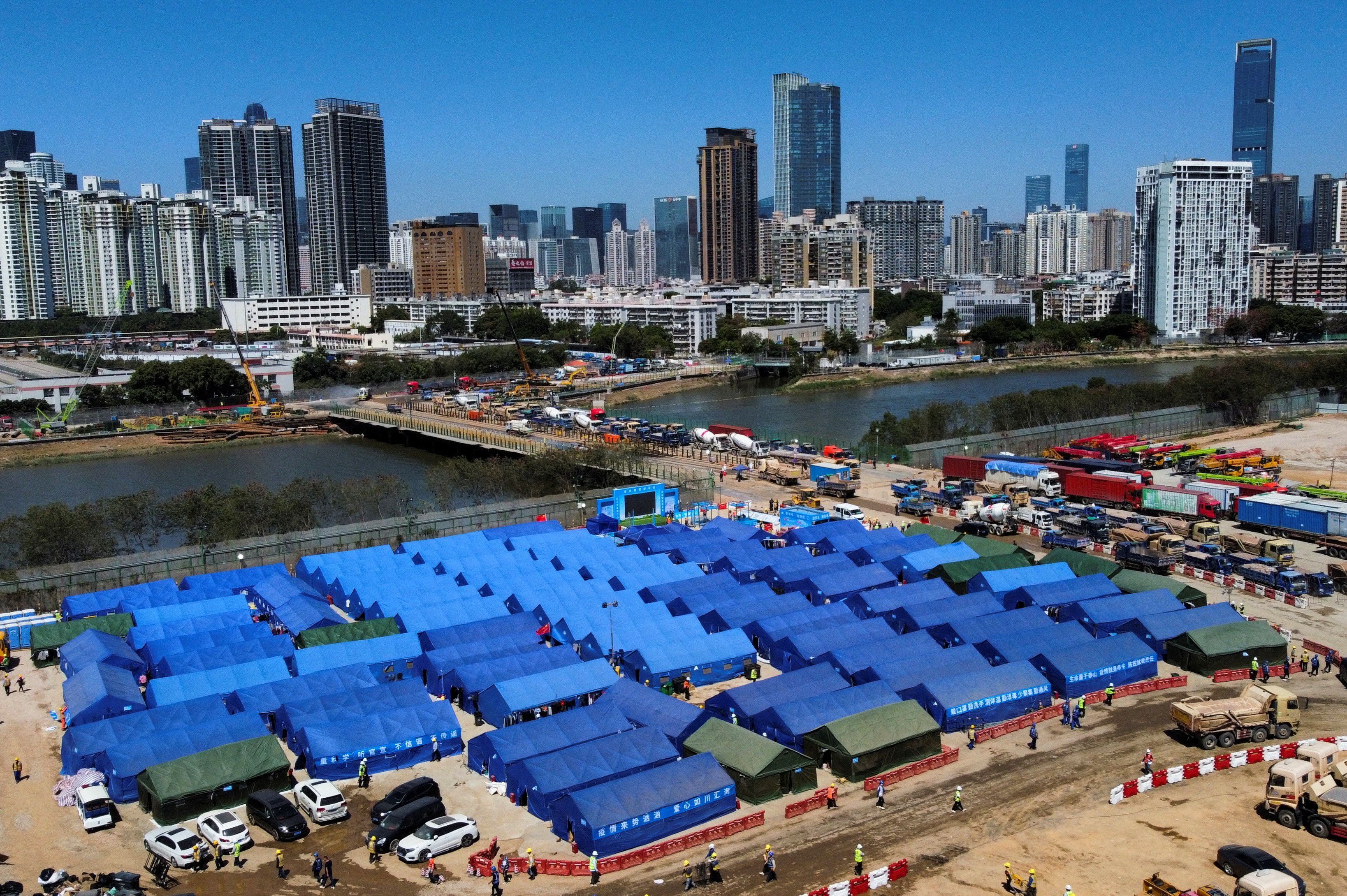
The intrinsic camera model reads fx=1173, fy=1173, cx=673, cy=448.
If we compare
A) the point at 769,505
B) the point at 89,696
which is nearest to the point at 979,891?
the point at 89,696

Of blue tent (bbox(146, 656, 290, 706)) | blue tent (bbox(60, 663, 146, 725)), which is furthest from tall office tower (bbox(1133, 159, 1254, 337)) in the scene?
blue tent (bbox(60, 663, 146, 725))

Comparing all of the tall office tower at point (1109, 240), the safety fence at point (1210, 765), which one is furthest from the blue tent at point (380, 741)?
the tall office tower at point (1109, 240)

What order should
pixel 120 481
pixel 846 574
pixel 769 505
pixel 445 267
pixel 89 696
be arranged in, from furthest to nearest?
pixel 445 267 < pixel 120 481 < pixel 769 505 < pixel 846 574 < pixel 89 696

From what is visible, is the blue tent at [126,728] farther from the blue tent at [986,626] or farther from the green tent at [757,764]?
the blue tent at [986,626]

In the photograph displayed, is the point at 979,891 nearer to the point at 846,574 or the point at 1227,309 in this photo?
the point at 846,574

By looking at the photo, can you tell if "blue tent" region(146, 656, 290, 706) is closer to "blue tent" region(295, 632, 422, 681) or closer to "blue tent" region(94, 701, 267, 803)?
"blue tent" region(295, 632, 422, 681)

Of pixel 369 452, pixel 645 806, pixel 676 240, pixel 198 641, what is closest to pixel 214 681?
pixel 198 641
